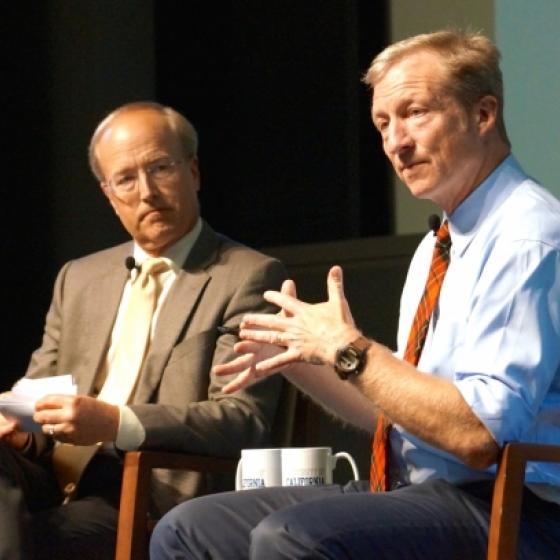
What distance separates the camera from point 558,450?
2.58 meters

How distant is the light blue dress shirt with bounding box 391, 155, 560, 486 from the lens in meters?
2.55

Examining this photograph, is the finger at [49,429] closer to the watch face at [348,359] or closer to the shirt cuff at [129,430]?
the shirt cuff at [129,430]

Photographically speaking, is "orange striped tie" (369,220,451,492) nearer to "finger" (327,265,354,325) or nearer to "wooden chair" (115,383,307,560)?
"finger" (327,265,354,325)

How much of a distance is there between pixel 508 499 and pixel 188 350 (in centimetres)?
128

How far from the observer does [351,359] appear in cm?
257

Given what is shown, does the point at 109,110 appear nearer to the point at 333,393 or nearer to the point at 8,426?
the point at 8,426

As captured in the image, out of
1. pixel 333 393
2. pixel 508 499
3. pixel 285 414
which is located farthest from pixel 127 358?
pixel 508 499

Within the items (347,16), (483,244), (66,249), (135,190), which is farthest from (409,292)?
(66,249)

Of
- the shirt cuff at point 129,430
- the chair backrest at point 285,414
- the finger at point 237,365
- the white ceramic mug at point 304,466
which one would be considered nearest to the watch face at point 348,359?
the finger at point 237,365

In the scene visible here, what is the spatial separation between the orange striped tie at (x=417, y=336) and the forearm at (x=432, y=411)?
280 mm

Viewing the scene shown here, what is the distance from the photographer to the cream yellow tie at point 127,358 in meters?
3.64

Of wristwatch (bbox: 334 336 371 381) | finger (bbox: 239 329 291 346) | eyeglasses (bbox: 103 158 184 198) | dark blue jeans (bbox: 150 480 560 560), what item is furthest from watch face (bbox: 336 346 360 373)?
eyeglasses (bbox: 103 158 184 198)

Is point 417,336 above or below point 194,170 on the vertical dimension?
below

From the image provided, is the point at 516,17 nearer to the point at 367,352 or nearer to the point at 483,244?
the point at 483,244
